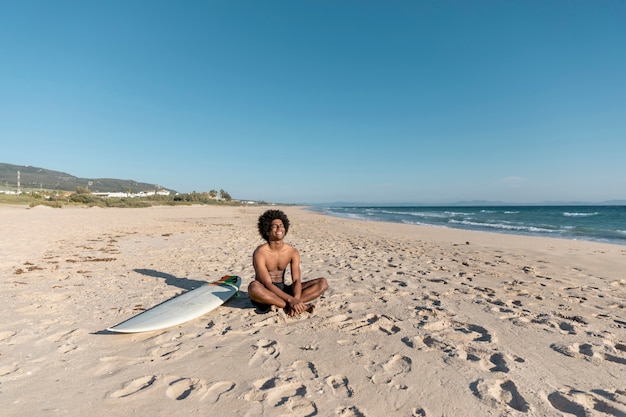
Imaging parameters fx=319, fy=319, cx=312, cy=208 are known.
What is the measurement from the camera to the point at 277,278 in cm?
435

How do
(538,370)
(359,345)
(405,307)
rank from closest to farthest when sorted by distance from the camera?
(538,370) → (359,345) → (405,307)

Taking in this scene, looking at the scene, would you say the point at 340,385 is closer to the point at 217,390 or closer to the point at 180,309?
the point at 217,390

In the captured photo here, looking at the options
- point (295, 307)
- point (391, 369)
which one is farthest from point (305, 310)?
point (391, 369)

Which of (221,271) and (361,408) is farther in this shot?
(221,271)

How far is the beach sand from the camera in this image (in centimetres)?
224

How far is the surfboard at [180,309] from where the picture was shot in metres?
3.40

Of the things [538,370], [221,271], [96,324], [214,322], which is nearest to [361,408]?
[538,370]

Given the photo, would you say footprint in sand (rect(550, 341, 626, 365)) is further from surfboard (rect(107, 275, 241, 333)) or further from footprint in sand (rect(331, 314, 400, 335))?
surfboard (rect(107, 275, 241, 333))

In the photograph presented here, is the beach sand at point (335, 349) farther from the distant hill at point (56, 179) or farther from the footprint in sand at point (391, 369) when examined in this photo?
the distant hill at point (56, 179)

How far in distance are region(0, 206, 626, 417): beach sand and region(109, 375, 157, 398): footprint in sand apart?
0.01 m

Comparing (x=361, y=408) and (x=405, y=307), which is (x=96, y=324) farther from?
(x=405, y=307)

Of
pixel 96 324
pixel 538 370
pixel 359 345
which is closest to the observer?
pixel 538 370

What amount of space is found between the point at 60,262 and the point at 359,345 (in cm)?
688

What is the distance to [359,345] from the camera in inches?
124
